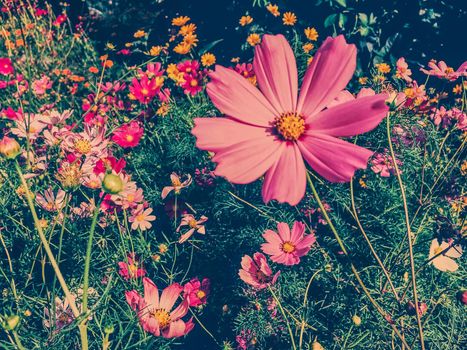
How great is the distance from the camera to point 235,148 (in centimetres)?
48

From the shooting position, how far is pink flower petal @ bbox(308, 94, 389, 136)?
0.43m

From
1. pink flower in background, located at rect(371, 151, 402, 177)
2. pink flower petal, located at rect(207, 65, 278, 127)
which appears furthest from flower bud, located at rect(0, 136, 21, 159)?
pink flower in background, located at rect(371, 151, 402, 177)

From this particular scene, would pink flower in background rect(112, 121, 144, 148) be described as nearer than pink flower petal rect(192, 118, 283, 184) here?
No

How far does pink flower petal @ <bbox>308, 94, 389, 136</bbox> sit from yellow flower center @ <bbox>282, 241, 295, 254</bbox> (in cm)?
41

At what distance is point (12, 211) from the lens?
109 cm

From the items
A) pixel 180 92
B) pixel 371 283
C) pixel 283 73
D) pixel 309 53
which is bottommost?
pixel 371 283

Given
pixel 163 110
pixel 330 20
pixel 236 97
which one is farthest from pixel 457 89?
pixel 236 97

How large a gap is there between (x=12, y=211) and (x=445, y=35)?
166cm

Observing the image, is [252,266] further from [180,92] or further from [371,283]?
[180,92]

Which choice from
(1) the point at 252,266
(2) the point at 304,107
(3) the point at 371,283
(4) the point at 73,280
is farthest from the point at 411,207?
(4) the point at 73,280

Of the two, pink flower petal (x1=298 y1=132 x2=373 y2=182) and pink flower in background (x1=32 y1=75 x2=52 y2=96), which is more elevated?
pink flower petal (x1=298 y1=132 x2=373 y2=182)

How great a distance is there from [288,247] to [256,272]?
0.33 feet

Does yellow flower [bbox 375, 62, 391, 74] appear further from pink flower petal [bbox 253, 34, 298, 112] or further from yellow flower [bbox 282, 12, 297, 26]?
pink flower petal [bbox 253, 34, 298, 112]

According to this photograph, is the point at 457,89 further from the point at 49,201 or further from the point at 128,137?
the point at 49,201
